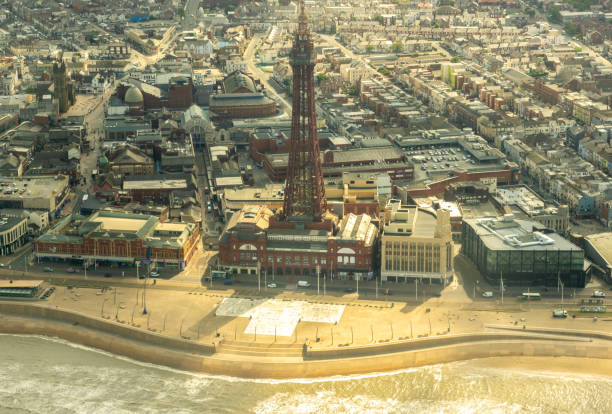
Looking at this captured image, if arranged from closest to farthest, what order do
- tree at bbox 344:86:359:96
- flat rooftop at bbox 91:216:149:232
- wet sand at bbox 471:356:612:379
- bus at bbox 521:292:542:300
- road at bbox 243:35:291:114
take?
1. wet sand at bbox 471:356:612:379
2. bus at bbox 521:292:542:300
3. flat rooftop at bbox 91:216:149:232
4. road at bbox 243:35:291:114
5. tree at bbox 344:86:359:96

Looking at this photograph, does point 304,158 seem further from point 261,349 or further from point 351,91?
point 351,91

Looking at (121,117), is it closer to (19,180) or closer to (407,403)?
(19,180)

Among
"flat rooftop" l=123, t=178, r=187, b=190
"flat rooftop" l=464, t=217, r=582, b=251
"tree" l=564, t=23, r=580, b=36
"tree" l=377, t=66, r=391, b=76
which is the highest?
"tree" l=564, t=23, r=580, b=36

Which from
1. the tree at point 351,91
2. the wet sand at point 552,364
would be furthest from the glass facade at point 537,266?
the tree at point 351,91

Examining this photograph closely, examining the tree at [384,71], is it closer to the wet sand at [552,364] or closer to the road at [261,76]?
the road at [261,76]

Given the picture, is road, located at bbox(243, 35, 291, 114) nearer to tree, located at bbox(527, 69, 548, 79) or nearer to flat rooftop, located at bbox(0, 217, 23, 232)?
tree, located at bbox(527, 69, 548, 79)

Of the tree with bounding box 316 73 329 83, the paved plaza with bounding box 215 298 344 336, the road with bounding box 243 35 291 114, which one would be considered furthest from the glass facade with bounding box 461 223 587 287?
the tree with bounding box 316 73 329 83
